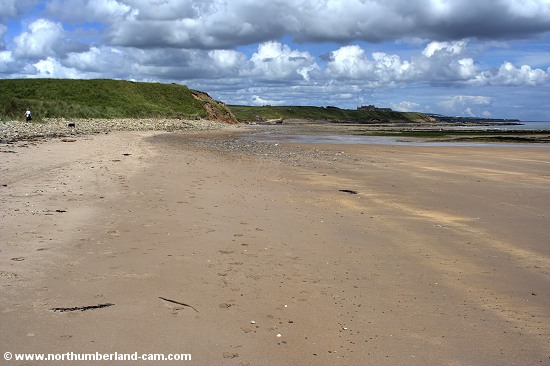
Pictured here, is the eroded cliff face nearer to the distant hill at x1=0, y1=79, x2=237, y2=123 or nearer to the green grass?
the distant hill at x1=0, y1=79, x2=237, y2=123

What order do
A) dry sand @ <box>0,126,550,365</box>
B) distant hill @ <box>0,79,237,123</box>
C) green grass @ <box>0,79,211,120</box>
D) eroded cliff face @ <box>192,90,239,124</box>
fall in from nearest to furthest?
dry sand @ <box>0,126,550,365</box>, green grass @ <box>0,79,211,120</box>, distant hill @ <box>0,79,237,123</box>, eroded cliff face @ <box>192,90,239,124</box>

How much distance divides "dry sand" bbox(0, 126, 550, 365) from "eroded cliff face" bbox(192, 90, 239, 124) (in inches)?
3250


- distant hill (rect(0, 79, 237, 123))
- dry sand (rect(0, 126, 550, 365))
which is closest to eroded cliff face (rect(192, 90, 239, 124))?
distant hill (rect(0, 79, 237, 123))

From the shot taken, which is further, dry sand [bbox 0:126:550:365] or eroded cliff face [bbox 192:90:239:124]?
eroded cliff face [bbox 192:90:239:124]

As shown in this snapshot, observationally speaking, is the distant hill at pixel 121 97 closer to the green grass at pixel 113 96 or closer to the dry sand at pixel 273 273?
the green grass at pixel 113 96

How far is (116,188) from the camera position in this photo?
1226 cm

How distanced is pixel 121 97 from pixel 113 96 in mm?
1457

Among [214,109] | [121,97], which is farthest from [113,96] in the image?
[214,109]

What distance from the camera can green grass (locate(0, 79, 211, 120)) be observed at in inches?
2960

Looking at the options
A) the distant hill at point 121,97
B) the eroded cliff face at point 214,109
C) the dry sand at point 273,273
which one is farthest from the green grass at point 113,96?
the dry sand at point 273,273

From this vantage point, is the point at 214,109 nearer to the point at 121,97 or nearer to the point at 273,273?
the point at 121,97

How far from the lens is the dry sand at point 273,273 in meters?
4.54

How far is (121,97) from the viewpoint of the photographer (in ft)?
277

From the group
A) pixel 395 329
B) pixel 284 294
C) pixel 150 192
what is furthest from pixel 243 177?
pixel 395 329
